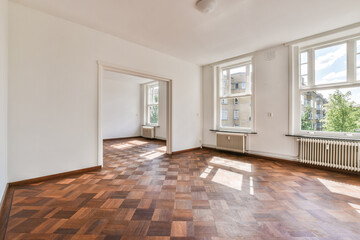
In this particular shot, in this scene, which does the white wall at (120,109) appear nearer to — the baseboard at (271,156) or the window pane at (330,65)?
the baseboard at (271,156)

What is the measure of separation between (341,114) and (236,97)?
2266 millimetres

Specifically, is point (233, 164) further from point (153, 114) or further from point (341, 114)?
point (153, 114)

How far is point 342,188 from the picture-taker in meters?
2.35

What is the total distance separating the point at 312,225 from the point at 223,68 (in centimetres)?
449

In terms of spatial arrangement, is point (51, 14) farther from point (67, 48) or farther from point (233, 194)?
point (233, 194)

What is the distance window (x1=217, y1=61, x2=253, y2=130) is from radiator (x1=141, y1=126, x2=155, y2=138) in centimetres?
329

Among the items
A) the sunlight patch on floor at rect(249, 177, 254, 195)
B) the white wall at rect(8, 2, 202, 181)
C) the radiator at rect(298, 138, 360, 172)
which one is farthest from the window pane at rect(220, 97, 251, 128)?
the white wall at rect(8, 2, 202, 181)

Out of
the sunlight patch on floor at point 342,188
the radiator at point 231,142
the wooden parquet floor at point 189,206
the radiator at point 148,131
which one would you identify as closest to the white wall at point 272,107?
the radiator at point 231,142

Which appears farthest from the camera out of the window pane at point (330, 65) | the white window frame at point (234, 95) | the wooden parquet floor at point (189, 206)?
the white window frame at point (234, 95)

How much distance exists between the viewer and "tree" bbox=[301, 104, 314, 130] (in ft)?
11.6

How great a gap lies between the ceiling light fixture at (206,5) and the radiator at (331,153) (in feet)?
10.6

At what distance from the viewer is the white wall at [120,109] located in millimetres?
7227

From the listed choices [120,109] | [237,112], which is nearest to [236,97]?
[237,112]

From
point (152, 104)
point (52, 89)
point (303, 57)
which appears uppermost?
point (303, 57)
